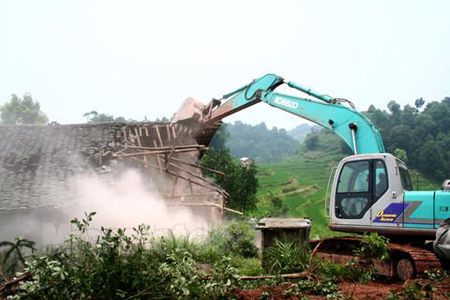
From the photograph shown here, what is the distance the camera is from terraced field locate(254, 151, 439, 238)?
35.4 meters

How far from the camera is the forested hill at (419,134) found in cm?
4925

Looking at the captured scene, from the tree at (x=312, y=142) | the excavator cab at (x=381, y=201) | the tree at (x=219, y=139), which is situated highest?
the tree at (x=312, y=142)

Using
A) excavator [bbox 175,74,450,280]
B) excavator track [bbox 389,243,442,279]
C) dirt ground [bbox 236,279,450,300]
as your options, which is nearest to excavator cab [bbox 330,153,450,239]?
excavator [bbox 175,74,450,280]

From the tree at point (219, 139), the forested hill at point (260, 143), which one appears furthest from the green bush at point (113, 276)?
the forested hill at point (260, 143)

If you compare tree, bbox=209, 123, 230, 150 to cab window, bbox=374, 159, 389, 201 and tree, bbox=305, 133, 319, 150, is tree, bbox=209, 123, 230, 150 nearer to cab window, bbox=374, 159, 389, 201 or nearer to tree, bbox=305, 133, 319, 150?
tree, bbox=305, 133, 319, 150

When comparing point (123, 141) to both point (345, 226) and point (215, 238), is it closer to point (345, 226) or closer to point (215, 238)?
point (215, 238)

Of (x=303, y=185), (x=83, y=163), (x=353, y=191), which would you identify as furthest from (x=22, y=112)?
(x=353, y=191)

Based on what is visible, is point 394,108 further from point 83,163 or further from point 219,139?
point 83,163

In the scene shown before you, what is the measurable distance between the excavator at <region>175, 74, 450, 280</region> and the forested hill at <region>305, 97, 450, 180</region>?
30436 millimetres

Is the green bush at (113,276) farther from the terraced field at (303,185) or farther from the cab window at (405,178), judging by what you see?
the terraced field at (303,185)

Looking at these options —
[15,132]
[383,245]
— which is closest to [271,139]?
[15,132]

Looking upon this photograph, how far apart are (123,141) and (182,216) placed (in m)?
3.54

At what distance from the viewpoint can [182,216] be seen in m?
15.7

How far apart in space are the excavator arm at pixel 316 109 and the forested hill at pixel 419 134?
90.0 feet
